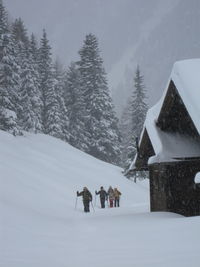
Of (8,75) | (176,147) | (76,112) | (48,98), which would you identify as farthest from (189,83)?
(76,112)

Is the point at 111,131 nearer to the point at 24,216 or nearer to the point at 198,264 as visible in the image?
the point at 24,216

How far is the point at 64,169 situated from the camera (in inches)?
1307

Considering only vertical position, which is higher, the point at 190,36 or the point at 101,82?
the point at 190,36

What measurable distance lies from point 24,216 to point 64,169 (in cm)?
2082

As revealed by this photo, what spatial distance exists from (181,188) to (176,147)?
170 centimetres

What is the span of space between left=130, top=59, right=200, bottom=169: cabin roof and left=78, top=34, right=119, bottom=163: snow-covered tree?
32.0m

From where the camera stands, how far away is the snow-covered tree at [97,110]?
47531 mm

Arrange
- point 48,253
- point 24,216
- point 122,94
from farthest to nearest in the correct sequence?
point 122,94
point 24,216
point 48,253

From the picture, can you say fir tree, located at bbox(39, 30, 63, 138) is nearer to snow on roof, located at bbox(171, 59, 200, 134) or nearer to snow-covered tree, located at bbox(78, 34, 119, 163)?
snow-covered tree, located at bbox(78, 34, 119, 163)

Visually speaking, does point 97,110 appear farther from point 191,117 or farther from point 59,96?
point 191,117

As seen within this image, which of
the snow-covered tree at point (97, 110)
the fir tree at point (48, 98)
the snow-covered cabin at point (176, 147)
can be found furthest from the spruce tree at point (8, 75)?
the snow-covered cabin at point (176, 147)

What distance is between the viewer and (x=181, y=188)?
14203mm

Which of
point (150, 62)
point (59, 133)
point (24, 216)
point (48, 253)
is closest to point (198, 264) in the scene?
point (48, 253)

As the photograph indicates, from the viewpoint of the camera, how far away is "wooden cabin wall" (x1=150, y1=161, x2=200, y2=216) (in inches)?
546
